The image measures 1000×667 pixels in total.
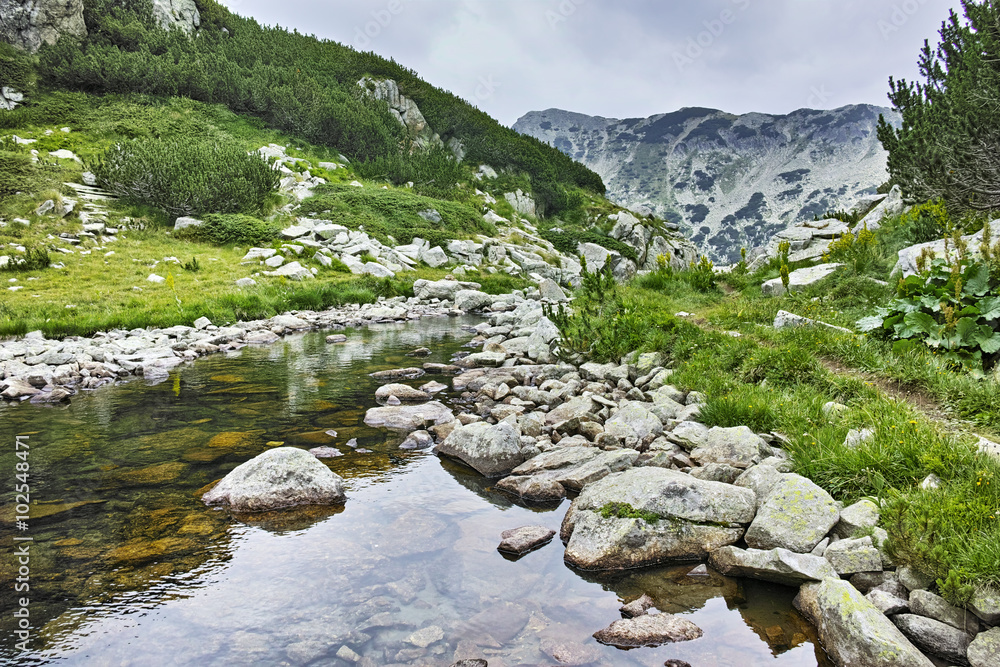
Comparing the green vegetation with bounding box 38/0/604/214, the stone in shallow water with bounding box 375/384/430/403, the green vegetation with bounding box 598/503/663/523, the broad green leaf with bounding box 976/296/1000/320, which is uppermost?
the green vegetation with bounding box 38/0/604/214

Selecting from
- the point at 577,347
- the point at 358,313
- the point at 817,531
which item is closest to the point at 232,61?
the point at 358,313

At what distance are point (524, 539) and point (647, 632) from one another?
151cm

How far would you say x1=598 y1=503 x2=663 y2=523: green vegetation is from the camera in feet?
14.9

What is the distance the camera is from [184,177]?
28.0 m

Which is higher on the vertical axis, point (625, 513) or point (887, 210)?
point (887, 210)

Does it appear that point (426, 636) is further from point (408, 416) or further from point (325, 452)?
point (408, 416)

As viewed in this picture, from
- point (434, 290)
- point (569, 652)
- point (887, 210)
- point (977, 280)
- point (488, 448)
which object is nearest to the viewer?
point (569, 652)

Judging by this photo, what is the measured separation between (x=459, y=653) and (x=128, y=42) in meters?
61.1

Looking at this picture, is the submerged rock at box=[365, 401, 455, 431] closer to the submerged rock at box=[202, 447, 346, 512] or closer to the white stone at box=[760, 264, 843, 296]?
the submerged rock at box=[202, 447, 346, 512]

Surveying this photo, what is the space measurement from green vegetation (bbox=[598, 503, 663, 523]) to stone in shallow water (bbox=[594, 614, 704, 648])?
990 millimetres

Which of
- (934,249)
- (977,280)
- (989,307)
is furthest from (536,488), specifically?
(934,249)

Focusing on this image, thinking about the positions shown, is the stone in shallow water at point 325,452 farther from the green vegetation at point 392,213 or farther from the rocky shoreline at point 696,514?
the green vegetation at point 392,213

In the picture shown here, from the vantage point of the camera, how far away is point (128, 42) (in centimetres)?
4475

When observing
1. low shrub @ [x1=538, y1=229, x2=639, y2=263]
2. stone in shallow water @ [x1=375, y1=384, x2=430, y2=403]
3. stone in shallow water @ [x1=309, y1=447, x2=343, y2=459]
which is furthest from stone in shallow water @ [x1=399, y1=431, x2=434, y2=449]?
low shrub @ [x1=538, y1=229, x2=639, y2=263]
